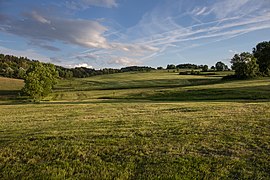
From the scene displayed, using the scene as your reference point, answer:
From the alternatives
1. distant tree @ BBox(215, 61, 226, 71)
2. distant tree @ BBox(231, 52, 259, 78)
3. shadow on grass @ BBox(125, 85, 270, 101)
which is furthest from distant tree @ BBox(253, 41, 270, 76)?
shadow on grass @ BBox(125, 85, 270, 101)

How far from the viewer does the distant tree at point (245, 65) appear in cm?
8788

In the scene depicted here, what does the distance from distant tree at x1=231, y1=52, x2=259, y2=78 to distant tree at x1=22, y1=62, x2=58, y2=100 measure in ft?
210

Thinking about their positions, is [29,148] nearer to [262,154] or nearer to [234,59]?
[262,154]

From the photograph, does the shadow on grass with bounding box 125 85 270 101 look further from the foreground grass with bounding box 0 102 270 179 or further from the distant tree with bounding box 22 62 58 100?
the foreground grass with bounding box 0 102 270 179

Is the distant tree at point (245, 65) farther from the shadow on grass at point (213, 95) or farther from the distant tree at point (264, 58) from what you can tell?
the shadow on grass at point (213, 95)

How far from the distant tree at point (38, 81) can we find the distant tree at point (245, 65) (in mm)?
63930

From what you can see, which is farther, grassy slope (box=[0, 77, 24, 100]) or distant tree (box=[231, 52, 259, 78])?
distant tree (box=[231, 52, 259, 78])

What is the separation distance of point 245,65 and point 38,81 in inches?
2709

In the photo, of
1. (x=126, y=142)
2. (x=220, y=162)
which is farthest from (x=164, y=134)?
(x=220, y=162)

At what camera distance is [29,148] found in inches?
432

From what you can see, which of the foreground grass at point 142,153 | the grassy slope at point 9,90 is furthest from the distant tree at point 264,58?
the foreground grass at point 142,153

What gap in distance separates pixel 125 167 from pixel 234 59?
92748mm

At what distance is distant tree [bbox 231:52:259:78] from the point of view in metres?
87.9

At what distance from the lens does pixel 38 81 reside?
6162cm
